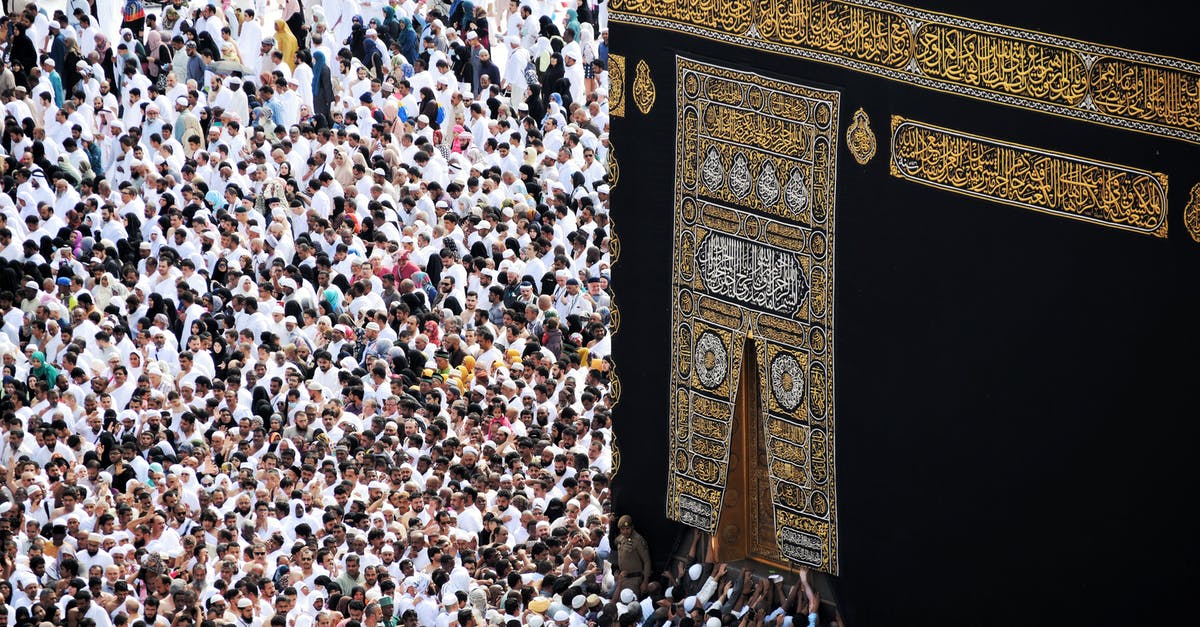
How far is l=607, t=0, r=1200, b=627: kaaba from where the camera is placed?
8930 millimetres

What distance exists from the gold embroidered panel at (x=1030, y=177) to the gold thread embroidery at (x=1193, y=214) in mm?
100

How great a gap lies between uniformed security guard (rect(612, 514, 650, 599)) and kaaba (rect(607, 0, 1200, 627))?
0.36 feet

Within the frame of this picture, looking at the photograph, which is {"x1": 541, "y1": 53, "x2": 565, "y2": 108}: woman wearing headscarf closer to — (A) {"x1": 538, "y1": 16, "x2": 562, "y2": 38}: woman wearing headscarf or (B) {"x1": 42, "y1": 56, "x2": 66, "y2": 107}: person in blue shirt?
(A) {"x1": 538, "y1": 16, "x2": 562, "y2": 38}: woman wearing headscarf

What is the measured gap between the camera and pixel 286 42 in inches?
683

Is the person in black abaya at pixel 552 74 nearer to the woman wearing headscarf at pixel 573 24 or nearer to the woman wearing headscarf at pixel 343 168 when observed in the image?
the woman wearing headscarf at pixel 573 24

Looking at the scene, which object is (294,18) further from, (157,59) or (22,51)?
(22,51)

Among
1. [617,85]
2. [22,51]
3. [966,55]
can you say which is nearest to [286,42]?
[22,51]

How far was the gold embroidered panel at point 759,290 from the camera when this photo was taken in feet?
34.5

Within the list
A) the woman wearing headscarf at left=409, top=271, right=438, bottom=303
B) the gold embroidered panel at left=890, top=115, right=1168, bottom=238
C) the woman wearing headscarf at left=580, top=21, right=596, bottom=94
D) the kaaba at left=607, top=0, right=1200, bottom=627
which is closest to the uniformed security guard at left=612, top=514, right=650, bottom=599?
the kaaba at left=607, top=0, right=1200, bottom=627

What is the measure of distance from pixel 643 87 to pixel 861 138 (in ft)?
5.17

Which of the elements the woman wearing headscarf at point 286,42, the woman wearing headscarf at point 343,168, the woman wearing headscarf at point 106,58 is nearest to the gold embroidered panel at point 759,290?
the woman wearing headscarf at point 343,168

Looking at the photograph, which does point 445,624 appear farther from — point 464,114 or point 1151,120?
point 464,114

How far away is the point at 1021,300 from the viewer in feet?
30.8

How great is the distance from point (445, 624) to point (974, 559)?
9.18ft
